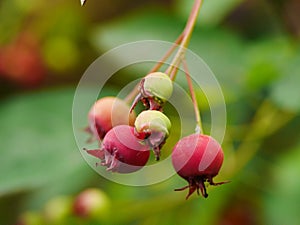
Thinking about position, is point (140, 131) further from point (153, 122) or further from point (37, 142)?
point (37, 142)

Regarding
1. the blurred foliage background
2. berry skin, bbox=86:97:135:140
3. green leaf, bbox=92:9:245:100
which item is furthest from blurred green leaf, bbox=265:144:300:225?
berry skin, bbox=86:97:135:140

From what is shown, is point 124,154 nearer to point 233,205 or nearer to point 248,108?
point 248,108

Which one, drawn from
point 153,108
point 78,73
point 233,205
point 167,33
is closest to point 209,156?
point 153,108

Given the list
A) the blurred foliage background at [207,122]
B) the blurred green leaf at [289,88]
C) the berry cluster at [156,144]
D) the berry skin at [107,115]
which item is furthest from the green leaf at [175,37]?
the berry cluster at [156,144]

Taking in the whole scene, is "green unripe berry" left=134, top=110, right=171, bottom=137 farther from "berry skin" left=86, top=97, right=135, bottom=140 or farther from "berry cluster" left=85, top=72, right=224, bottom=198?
"berry skin" left=86, top=97, right=135, bottom=140

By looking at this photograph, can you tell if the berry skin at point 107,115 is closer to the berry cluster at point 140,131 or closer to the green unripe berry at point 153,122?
the berry cluster at point 140,131
